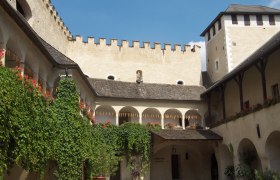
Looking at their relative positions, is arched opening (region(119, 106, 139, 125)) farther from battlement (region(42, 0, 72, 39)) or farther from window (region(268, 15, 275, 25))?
window (region(268, 15, 275, 25))

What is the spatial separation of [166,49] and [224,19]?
17.1 feet

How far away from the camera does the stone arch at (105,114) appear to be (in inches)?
1037

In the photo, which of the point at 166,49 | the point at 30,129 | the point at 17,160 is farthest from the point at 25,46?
the point at 166,49

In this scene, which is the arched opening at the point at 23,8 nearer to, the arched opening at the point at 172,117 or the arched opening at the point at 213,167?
the arched opening at the point at 172,117

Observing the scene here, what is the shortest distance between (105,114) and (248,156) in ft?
34.1

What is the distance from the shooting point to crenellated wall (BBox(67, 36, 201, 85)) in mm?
29516

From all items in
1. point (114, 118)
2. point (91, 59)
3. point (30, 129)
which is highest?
point (91, 59)

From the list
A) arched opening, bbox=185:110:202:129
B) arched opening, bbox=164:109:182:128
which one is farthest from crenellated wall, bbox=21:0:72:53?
arched opening, bbox=185:110:202:129

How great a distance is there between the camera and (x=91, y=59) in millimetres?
29516

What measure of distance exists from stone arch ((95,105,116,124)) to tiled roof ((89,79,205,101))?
3.94 ft

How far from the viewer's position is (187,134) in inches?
909

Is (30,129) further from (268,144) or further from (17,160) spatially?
(268,144)

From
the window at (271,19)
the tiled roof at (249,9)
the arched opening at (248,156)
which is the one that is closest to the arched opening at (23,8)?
the arched opening at (248,156)

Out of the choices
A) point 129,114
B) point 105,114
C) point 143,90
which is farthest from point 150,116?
point 105,114
